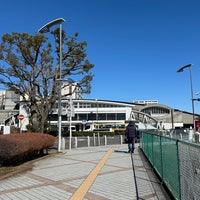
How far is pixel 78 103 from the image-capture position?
97.5m

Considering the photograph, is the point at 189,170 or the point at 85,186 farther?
the point at 85,186

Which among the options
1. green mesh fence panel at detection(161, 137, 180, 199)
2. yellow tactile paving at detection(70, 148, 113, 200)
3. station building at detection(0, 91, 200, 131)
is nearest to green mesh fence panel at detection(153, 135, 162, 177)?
green mesh fence panel at detection(161, 137, 180, 199)

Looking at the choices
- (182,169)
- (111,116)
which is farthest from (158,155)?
(111,116)

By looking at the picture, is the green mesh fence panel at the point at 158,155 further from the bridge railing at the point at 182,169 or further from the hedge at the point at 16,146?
the hedge at the point at 16,146

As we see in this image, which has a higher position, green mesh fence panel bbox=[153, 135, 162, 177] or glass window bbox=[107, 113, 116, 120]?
glass window bbox=[107, 113, 116, 120]

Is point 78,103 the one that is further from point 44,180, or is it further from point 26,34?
point 44,180

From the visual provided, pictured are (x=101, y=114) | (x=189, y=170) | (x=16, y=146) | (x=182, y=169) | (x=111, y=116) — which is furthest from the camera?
(x=101, y=114)

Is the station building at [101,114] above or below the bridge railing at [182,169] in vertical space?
above

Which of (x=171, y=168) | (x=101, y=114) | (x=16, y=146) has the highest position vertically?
(x=101, y=114)

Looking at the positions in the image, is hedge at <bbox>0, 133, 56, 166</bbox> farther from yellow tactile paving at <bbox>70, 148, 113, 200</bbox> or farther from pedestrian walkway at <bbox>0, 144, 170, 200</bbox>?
yellow tactile paving at <bbox>70, 148, 113, 200</bbox>

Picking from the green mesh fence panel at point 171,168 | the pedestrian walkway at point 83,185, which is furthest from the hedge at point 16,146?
the green mesh fence panel at point 171,168

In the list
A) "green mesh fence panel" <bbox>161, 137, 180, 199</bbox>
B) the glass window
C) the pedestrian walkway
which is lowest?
the pedestrian walkway

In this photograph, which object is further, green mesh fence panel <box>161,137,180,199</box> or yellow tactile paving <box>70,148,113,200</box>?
yellow tactile paving <box>70,148,113,200</box>

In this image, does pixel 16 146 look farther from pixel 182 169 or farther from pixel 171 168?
pixel 182 169
